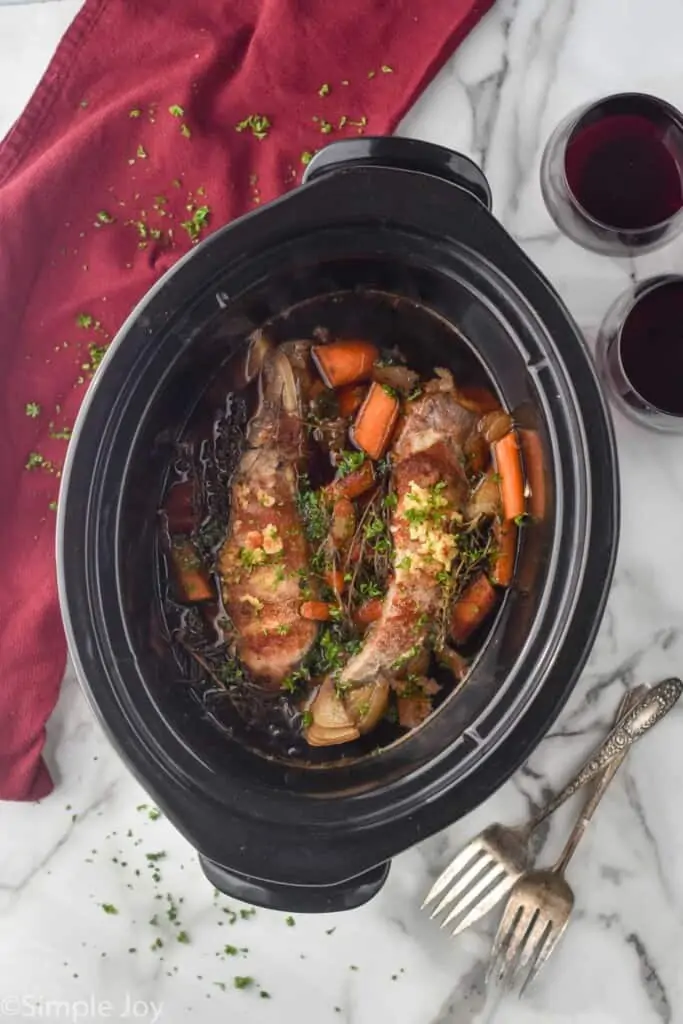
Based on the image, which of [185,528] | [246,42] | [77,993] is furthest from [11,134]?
[77,993]

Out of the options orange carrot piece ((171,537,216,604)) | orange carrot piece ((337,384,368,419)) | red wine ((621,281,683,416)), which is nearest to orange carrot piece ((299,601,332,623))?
orange carrot piece ((171,537,216,604))

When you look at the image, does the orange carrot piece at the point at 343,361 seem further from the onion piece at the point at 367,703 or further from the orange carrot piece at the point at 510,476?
the onion piece at the point at 367,703

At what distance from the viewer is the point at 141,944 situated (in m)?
1.60

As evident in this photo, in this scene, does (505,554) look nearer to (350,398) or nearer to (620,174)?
(350,398)

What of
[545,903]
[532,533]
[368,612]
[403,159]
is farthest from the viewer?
[545,903]

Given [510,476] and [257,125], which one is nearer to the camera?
[510,476]

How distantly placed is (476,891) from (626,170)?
107cm

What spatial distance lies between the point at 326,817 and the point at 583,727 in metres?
0.49

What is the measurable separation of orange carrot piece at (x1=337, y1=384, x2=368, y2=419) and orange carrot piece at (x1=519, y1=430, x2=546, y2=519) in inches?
8.7

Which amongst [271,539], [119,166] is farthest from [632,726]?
[119,166]

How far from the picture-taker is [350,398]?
1360 millimetres

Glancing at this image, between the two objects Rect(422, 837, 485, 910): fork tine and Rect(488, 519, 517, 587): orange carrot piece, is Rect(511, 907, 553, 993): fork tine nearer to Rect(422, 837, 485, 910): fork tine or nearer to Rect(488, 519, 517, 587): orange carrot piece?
Rect(422, 837, 485, 910): fork tine

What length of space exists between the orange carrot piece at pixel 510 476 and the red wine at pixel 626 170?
36cm

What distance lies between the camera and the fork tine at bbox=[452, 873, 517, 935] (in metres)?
1.48
